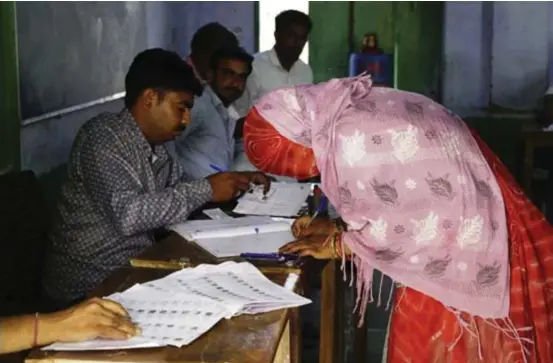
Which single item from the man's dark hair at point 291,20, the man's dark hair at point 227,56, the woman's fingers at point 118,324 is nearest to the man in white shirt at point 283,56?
the man's dark hair at point 291,20

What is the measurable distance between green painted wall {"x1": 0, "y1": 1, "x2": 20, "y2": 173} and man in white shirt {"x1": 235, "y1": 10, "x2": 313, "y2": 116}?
1.70m

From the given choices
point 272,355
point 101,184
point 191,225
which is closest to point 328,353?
point 191,225

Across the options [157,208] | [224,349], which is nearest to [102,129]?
[157,208]

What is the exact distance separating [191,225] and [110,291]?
0.61 metres

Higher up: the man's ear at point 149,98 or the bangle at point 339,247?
the man's ear at point 149,98

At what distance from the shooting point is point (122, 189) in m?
2.25

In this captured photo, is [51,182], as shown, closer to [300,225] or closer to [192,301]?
[300,225]

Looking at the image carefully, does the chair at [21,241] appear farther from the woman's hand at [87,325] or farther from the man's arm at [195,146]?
the woman's hand at [87,325]

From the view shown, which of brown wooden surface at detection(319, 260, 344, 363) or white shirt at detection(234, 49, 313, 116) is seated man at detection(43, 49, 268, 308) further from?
white shirt at detection(234, 49, 313, 116)

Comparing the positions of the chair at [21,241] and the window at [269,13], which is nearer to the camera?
the chair at [21,241]

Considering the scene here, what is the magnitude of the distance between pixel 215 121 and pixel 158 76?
3.68ft

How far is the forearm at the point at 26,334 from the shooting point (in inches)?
56.7

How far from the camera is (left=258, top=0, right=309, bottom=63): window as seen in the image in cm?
634

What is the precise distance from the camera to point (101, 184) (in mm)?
2256
